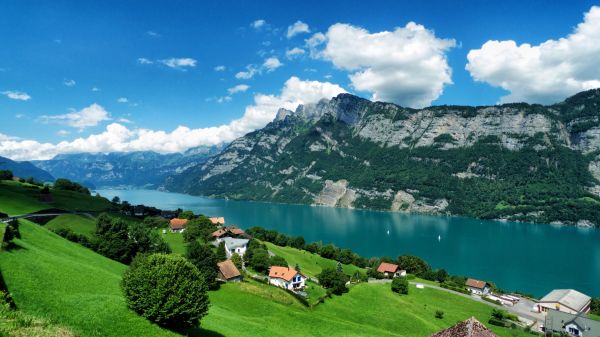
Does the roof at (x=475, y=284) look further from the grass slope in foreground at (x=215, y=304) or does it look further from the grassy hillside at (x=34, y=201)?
the grassy hillside at (x=34, y=201)

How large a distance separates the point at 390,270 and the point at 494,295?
959 inches

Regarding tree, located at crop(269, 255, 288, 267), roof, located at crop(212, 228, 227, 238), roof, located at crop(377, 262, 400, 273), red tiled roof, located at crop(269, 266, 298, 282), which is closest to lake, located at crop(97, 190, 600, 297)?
roof, located at crop(377, 262, 400, 273)

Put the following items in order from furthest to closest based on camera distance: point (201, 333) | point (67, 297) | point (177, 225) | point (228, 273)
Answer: point (177, 225) < point (228, 273) < point (201, 333) < point (67, 297)

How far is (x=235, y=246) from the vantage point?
8600 centimetres

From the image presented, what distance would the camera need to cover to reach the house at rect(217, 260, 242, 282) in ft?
187

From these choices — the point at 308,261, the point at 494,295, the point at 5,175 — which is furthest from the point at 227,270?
the point at 5,175

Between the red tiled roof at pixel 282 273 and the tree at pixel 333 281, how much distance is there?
562 centimetres

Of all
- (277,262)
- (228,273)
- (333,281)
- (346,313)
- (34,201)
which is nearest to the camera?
(346,313)

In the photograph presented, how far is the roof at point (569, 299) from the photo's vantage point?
257 feet

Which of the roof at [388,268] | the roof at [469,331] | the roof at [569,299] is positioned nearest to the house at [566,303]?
the roof at [569,299]

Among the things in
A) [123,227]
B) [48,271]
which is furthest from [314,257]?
[48,271]

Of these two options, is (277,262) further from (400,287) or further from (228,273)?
(400,287)

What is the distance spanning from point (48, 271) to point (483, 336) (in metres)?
27.4

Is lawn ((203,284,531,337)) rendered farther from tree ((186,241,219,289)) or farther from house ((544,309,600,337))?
house ((544,309,600,337))
